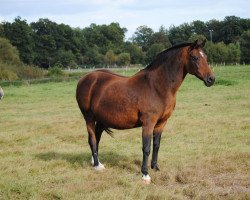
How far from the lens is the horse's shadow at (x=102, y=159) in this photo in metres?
8.21

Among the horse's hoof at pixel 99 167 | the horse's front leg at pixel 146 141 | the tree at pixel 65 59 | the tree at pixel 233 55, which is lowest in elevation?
the tree at pixel 65 59

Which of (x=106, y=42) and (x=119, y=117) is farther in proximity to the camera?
(x=106, y=42)

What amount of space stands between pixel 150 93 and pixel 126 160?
212 centimetres

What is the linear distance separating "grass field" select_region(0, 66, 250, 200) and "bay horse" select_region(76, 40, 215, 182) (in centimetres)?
70

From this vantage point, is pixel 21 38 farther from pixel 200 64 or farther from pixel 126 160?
pixel 200 64

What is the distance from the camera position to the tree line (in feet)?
274

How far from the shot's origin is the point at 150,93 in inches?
277

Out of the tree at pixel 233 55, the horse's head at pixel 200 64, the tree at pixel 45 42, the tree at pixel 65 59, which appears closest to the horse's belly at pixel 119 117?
the horse's head at pixel 200 64

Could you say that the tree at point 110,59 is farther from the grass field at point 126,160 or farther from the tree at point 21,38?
the grass field at point 126,160

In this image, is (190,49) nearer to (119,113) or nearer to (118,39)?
(119,113)

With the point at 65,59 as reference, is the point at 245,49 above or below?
above

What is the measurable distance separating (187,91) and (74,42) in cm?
8874

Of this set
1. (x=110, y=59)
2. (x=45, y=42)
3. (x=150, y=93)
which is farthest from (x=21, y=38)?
(x=150, y=93)

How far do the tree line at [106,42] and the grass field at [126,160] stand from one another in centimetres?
5802
